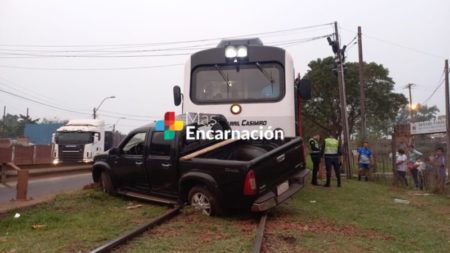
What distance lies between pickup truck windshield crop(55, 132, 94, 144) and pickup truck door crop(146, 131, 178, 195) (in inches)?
623

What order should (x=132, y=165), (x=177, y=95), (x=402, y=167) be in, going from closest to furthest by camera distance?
(x=132, y=165)
(x=177, y=95)
(x=402, y=167)

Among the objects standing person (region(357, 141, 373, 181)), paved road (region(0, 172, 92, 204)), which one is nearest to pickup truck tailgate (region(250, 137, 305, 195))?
paved road (region(0, 172, 92, 204))

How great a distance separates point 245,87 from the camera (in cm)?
991

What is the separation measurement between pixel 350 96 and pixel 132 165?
33555 millimetres

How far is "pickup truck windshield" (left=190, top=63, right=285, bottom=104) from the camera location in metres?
9.80

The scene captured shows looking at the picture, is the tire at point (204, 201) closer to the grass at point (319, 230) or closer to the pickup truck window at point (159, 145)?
the grass at point (319, 230)

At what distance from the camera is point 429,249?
229 inches

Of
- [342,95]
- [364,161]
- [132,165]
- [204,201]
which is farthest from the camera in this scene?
[342,95]

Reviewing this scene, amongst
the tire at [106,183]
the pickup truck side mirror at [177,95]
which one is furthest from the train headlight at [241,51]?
the tire at [106,183]

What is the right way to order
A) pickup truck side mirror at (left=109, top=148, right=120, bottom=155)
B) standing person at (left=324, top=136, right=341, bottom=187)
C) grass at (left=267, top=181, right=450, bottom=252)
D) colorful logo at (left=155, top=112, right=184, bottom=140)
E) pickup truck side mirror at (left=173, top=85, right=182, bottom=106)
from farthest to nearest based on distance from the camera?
standing person at (left=324, top=136, right=341, bottom=187) < pickup truck side mirror at (left=173, top=85, right=182, bottom=106) < pickup truck side mirror at (left=109, top=148, right=120, bottom=155) < colorful logo at (left=155, top=112, right=184, bottom=140) < grass at (left=267, top=181, right=450, bottom=252)

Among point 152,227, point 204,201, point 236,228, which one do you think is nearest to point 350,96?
point 204,201

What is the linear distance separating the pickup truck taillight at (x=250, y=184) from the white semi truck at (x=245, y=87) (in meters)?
2.72

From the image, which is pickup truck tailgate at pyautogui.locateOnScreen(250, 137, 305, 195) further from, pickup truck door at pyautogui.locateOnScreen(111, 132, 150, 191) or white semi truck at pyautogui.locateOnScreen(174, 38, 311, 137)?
pickup truck door at pyautogui.locateOnScreen(111, 132, 150, 191)

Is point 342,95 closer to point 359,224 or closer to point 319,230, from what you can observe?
point 359,224
